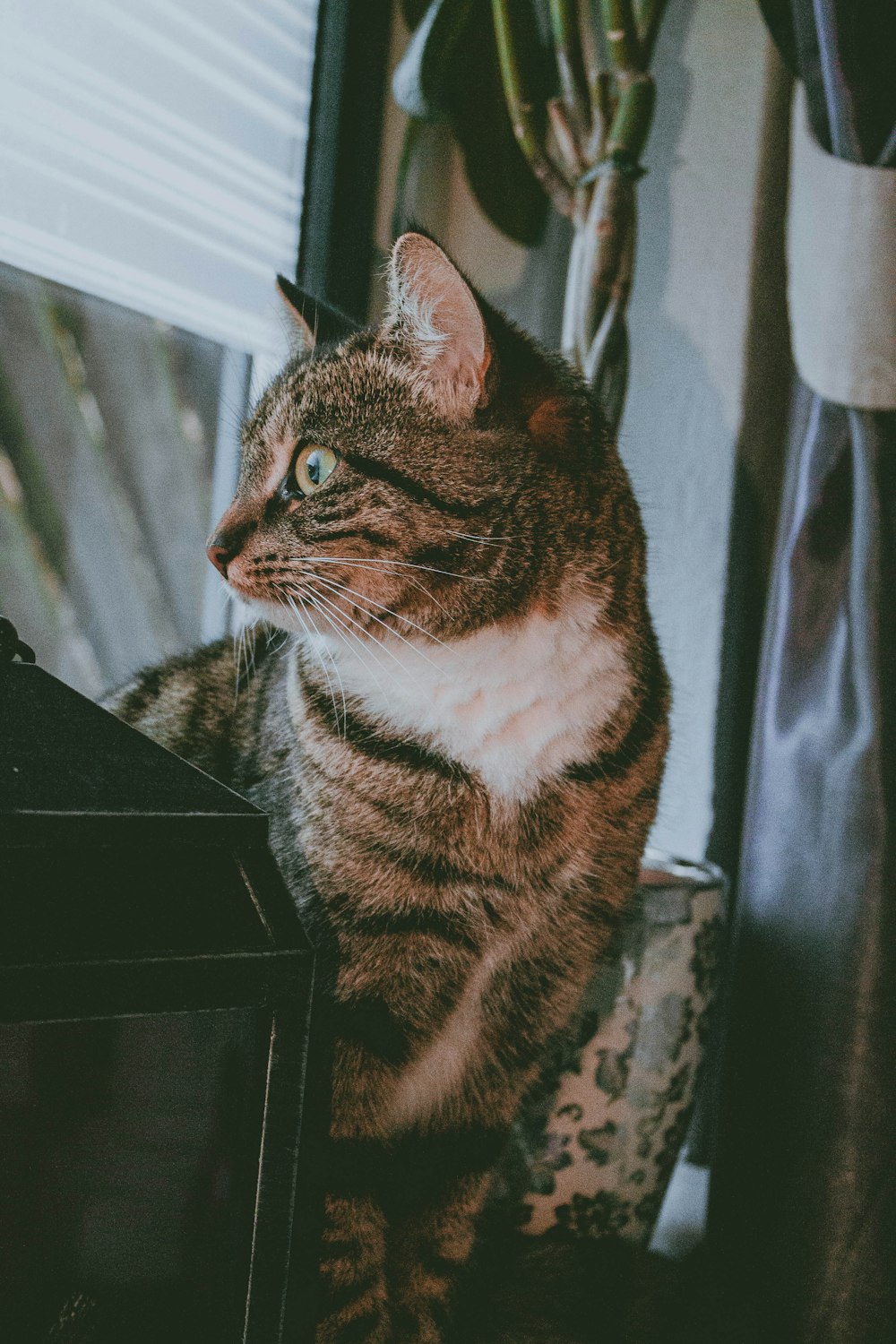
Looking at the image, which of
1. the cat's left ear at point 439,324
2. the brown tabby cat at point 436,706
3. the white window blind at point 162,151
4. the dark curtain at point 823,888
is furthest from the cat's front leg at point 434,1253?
the white window blind at point 162,151

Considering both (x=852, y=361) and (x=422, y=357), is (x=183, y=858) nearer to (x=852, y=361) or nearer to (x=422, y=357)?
(x=422, y=357)

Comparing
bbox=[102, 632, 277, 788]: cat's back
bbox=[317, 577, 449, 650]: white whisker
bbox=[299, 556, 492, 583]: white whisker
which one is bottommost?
bbox=[102, 632, 277, 788]: cat's back

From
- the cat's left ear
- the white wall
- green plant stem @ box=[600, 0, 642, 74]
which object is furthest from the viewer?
the white wall

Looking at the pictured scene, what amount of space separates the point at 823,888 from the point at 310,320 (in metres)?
0.78

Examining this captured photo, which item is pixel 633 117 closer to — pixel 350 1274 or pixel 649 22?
pixel 649 22

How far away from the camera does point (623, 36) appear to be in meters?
1.06

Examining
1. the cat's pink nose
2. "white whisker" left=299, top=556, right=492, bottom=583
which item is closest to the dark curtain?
"white whisker" left=299, top=556, right=492, bottom=583

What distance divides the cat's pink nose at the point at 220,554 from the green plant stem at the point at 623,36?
2.54 feet

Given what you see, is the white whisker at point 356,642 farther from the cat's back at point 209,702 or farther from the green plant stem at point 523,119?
the green plant stem at point 523,119

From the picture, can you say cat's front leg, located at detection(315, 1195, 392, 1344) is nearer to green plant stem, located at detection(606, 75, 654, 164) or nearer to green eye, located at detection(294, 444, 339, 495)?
green eye, located at detection(294, 444, 339, 495)

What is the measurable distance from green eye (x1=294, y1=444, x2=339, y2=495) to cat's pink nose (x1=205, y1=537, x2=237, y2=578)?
76 millimetres

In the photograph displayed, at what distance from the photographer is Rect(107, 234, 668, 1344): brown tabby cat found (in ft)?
2.25

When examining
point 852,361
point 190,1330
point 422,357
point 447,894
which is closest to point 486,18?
point 852,361

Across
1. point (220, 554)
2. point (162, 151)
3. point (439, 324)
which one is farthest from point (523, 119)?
point (220, 554)
